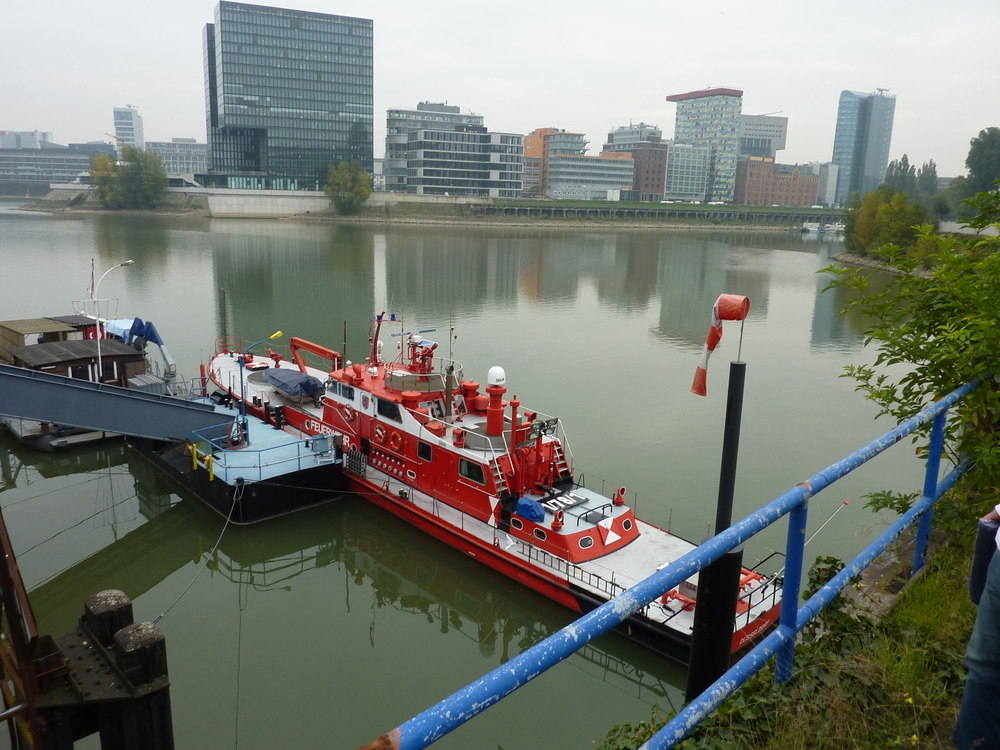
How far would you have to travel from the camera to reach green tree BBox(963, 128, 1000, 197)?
253 ft

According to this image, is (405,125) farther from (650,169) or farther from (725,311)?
(725,311)

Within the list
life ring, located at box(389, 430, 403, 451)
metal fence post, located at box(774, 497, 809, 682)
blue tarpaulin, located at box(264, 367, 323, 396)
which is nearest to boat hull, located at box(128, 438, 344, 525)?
life ring, located at box(389, 430, 403, 451)

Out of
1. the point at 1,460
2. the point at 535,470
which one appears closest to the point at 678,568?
the point at 535,470

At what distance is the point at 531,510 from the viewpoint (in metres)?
13.4

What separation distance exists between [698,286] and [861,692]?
5420cm

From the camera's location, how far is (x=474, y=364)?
29281mm

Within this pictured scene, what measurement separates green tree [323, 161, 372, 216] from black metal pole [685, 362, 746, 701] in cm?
11998

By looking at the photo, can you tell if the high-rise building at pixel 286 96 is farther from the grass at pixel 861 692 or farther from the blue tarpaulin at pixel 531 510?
the grass at pixel 861 692

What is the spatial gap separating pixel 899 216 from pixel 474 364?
6035 cm

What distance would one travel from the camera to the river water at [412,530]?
10.9 m

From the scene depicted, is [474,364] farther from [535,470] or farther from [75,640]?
[75,640]

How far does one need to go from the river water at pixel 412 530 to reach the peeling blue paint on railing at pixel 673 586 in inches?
55.0

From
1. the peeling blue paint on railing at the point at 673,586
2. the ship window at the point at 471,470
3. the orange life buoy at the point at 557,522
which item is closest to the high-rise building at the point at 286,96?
the ship window at the point at 471,470

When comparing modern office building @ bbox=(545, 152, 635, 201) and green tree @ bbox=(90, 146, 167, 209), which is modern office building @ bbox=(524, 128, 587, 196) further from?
green tree @ bbox=(90, 146, 167, 209)
